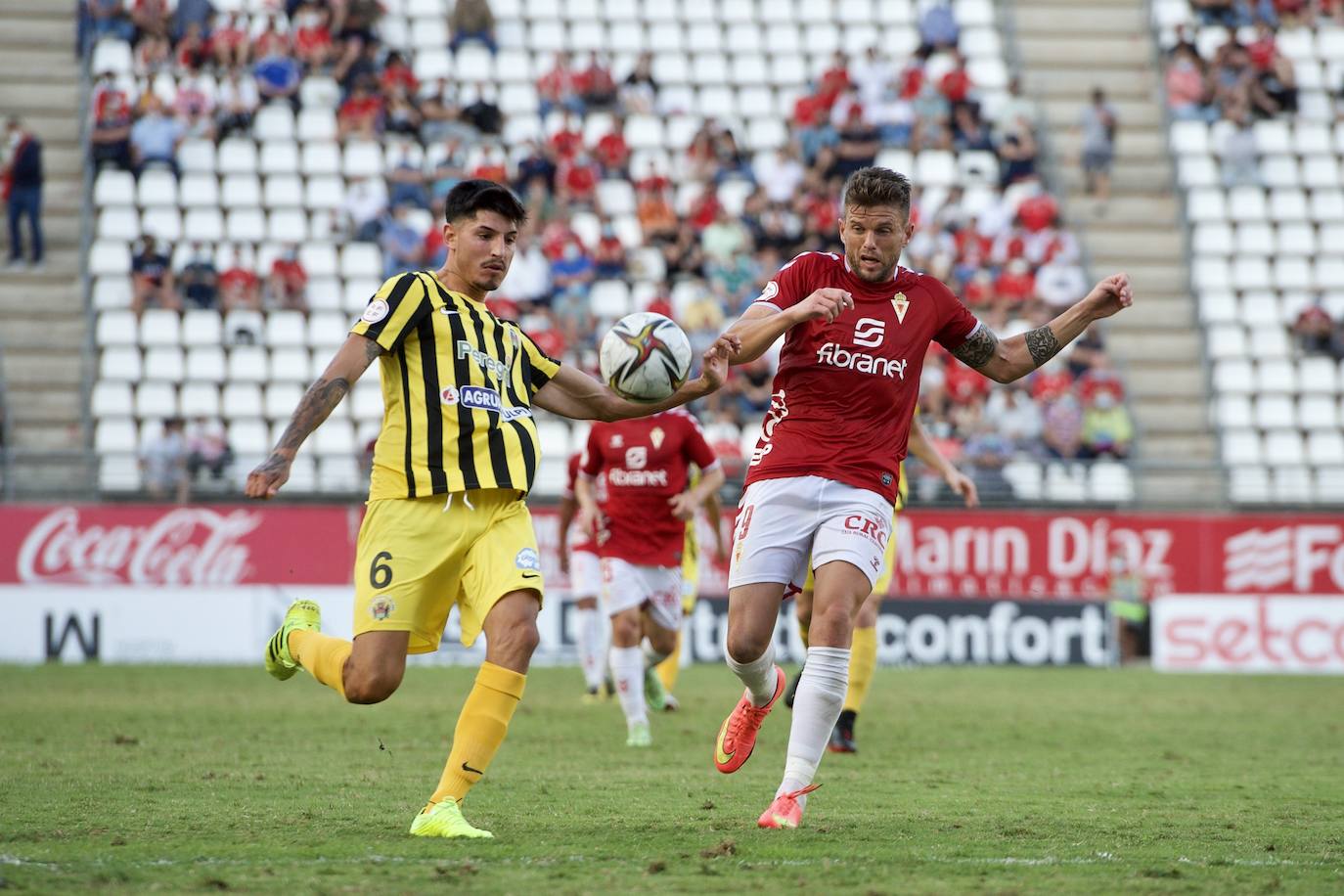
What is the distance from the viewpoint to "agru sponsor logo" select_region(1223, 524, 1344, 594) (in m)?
22.2

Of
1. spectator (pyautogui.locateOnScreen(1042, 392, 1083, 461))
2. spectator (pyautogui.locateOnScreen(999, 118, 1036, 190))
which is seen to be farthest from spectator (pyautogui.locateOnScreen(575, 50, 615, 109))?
spectator (pyautogui.locateOnScreen(1042, 392, 1083, 461))

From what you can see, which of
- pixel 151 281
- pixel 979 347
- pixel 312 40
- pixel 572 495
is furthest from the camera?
pixel 312 40

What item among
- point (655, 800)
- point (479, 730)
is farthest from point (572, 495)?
point (479, 730)

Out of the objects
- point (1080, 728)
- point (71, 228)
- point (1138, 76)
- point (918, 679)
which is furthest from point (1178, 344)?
point (71, 228)

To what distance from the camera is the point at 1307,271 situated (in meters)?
27.5

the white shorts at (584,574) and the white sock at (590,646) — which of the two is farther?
the white sock at (590,646)

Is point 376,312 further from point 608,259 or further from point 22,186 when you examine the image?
point 22,186

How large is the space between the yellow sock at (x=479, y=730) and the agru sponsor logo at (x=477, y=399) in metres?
1.10

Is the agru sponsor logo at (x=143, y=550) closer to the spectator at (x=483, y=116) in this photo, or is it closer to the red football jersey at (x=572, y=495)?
the red football jersey at (x=572, y=495)

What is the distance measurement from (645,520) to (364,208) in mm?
13706

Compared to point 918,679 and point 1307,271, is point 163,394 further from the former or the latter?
point 1307,271

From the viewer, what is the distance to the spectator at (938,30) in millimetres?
29859

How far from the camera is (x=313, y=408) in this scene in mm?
7109

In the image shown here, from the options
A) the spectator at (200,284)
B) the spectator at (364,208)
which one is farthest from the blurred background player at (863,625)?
the spectator at (364,208)
